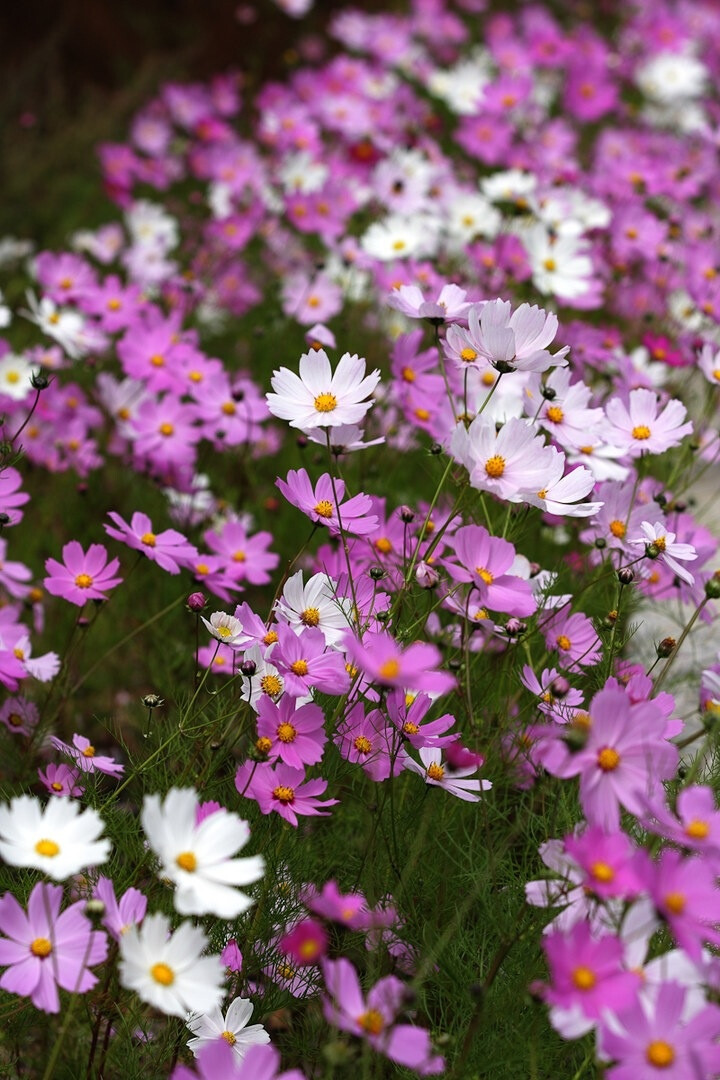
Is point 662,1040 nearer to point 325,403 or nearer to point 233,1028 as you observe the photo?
point 233,1028

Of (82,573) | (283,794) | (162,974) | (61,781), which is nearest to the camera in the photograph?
(162,974)

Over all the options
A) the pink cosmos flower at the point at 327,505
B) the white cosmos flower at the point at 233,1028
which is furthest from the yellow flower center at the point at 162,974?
the pink cosmos flower at the point at 327,505

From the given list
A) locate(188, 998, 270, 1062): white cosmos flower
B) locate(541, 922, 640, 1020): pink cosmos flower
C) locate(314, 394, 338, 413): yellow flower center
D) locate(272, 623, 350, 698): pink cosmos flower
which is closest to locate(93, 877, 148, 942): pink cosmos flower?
locate(188, 998, 270, 1062): white cosmos flower

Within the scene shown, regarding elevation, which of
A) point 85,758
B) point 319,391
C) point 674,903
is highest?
point 674,903

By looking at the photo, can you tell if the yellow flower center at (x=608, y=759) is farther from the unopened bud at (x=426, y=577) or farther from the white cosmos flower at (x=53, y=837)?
the white cosmos flower at (x=53, y=837)

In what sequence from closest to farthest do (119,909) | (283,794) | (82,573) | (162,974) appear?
(162,974)
(119,909)
(283,794)
(82,573)

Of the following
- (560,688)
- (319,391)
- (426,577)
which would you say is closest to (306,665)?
(426,577)
